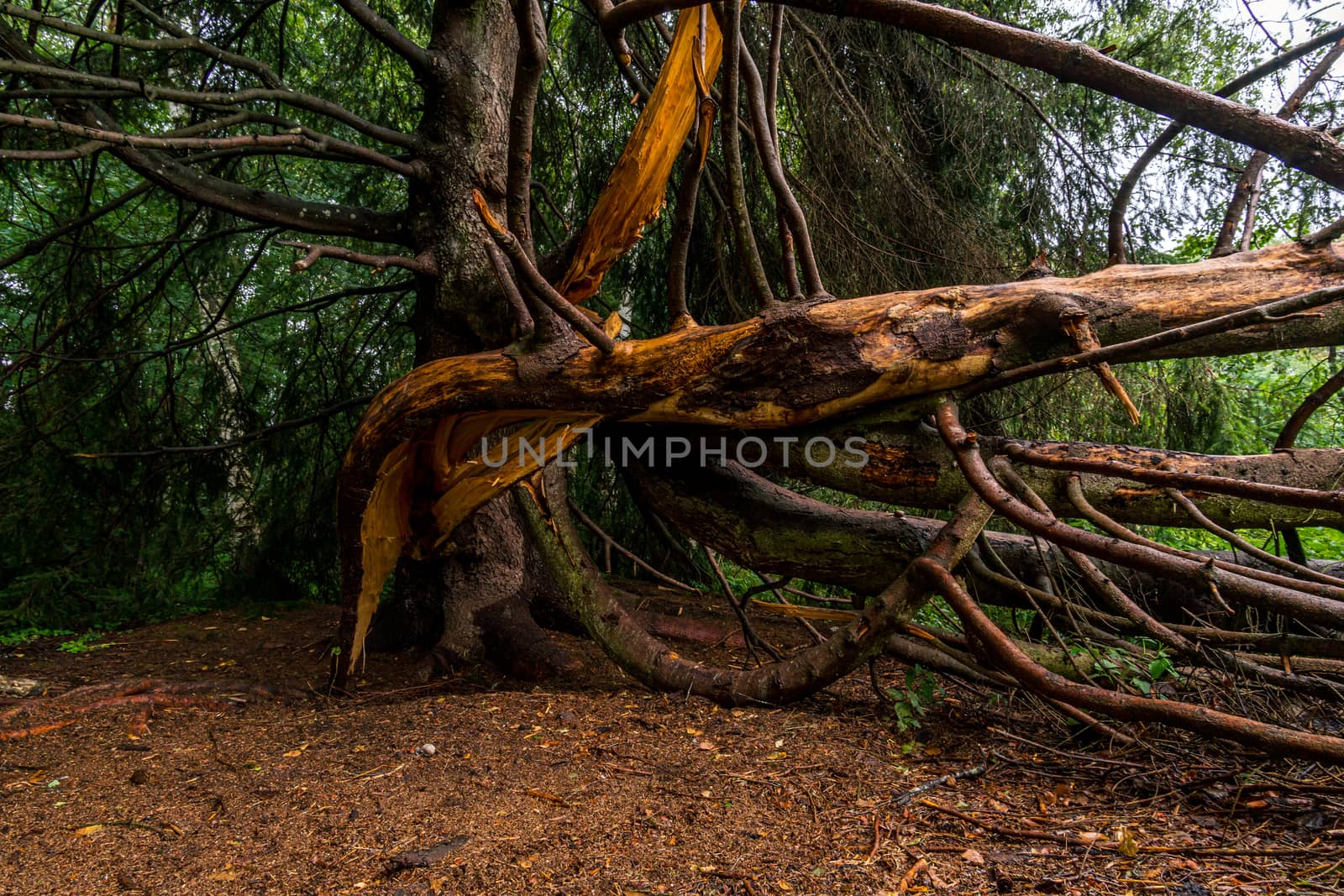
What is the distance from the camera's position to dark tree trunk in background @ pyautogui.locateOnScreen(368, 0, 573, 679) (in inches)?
132

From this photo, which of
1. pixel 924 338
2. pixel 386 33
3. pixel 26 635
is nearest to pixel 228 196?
pixel 386 33

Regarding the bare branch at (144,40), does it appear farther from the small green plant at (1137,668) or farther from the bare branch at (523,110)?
the small green plant at (1137,668)

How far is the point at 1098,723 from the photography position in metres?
2.26

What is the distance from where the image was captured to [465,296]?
A: 335cm

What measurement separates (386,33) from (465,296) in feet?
3.63

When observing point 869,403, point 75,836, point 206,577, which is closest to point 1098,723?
point 869,403

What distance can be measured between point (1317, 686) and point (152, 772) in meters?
3.58

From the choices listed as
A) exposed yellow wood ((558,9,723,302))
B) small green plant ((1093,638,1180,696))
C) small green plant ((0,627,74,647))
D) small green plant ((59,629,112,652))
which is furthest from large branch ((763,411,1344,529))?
small green plant ((0,627,74,647))

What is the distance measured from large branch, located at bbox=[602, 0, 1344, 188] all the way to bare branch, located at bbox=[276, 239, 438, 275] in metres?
1.08

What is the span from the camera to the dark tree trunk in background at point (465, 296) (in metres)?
3.35

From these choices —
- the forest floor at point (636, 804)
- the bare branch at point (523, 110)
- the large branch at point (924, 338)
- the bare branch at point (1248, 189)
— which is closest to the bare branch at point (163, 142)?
the bare branch at point (523, 110)

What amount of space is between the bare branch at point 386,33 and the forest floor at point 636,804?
2681mm

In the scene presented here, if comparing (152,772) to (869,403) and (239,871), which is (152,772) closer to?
(239,871)

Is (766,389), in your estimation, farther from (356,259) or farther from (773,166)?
(356,259)
